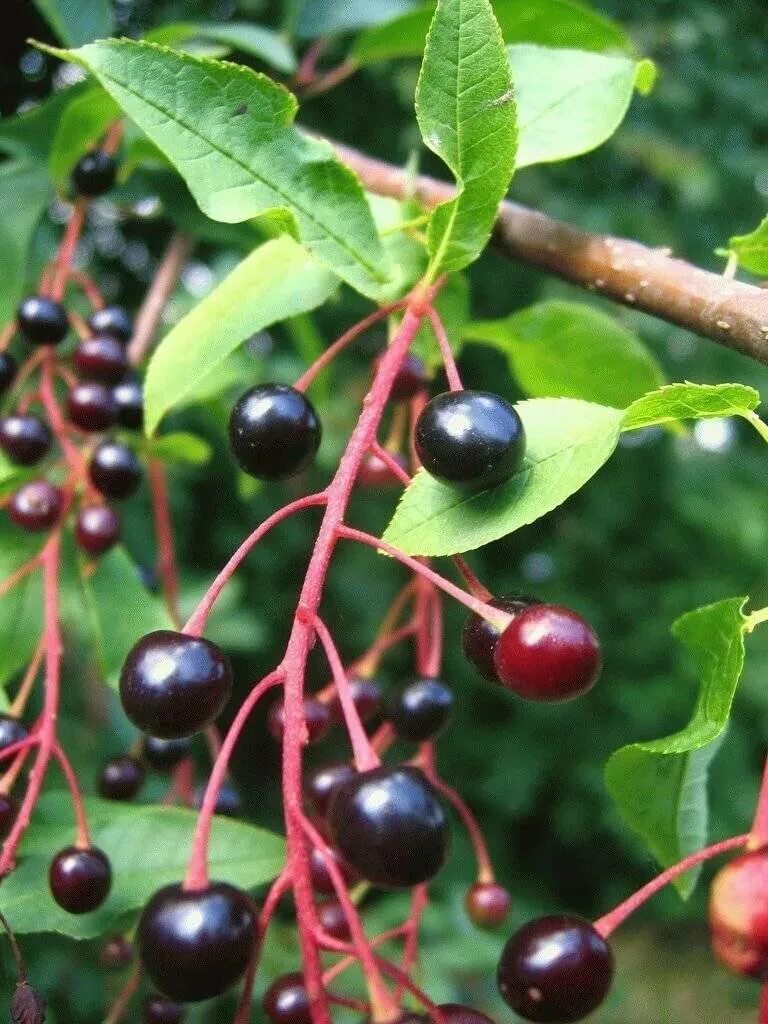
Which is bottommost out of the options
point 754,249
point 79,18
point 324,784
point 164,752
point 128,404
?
point 164,752

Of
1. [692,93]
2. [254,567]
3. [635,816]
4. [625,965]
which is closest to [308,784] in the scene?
[635,816]

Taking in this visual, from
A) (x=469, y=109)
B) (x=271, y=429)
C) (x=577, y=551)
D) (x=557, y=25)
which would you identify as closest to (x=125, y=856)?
(x=271, y=429)

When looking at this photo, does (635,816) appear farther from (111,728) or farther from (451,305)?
(111,728)

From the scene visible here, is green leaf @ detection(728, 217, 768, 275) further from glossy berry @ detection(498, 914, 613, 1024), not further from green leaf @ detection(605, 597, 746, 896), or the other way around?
glossy berry @ detection(498, 914, 613, 1024)

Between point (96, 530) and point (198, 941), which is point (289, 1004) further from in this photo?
point (96, 530)

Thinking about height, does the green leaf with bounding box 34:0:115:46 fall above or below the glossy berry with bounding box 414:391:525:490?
above

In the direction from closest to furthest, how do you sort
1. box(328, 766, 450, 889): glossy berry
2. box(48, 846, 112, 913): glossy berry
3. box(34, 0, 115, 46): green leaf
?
box(328, 766, 450, 889): glossy berry < box(48, 846, 112, 913): glossy berry < box(34, 0, 115, 46): green leaf

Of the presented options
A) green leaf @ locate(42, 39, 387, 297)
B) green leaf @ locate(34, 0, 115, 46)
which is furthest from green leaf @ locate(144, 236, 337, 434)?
green leaf @ locate(34, 0, 115, 46)
